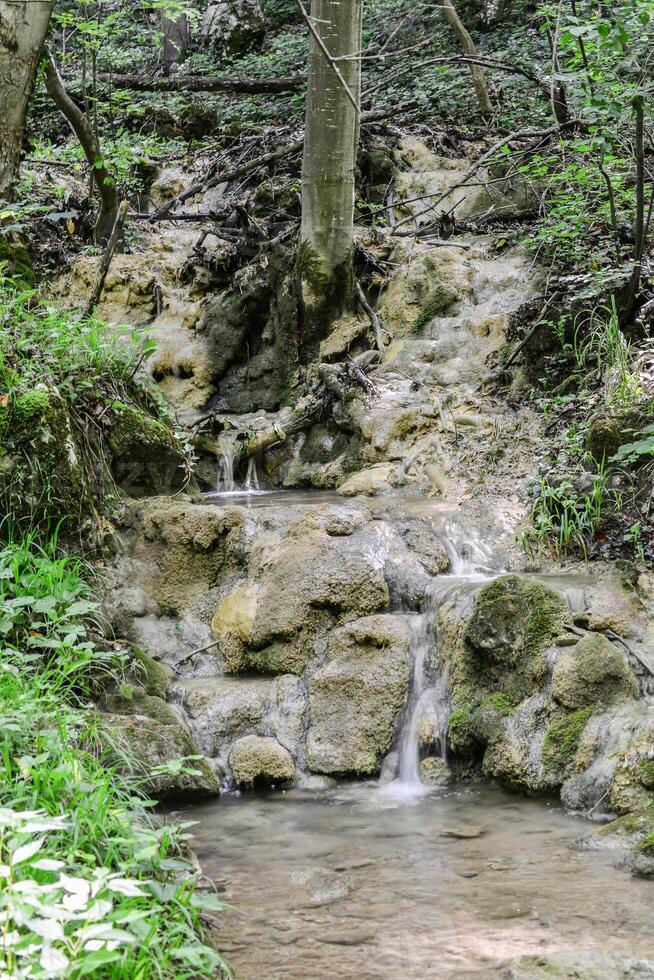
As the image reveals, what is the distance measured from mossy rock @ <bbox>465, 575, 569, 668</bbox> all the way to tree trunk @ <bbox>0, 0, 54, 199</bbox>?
462cm

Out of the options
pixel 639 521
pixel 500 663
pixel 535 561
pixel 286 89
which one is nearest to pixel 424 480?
pixel 535 561

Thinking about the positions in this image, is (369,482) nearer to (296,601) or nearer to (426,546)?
(426,546)

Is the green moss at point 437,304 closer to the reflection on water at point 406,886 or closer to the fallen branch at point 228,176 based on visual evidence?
the fallen branch at point 228,176

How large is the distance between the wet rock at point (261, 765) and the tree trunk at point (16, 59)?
14.6 feet

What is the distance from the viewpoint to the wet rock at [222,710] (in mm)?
5214

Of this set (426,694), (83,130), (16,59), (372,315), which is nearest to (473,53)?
(372,315)

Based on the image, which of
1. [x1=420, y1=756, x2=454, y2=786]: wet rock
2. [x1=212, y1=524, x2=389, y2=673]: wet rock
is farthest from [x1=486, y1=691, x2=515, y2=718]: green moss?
[x1=212, y1=524, x2=389, y2=673]: wet rock

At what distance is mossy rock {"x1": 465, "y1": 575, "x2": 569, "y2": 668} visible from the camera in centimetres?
511

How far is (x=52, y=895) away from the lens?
243cm

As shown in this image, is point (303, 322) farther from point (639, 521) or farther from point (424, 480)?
point (639, 521)

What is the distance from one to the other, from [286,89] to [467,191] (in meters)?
6.14

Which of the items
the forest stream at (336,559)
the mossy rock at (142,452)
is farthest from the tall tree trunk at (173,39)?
the mossy rock at (142,452)

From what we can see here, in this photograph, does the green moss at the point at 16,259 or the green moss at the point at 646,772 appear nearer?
the green moss at the point at 646,772

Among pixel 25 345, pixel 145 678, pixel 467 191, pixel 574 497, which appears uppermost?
pixel 467 191
